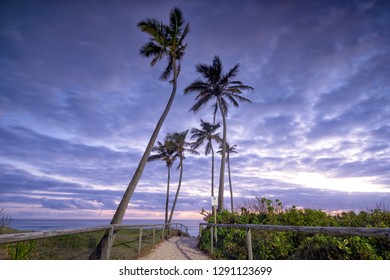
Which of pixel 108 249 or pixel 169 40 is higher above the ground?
pixel 169 40

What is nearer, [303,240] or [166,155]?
[303,240]

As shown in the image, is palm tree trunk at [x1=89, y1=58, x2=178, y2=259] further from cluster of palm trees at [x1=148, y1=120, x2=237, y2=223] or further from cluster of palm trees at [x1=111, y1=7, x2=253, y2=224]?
cluster of palm trees at [x1=148, y1=120, x2=237, y2=223]

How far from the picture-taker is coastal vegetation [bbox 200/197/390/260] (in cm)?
439

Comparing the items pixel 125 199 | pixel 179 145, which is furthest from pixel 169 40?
pixel 179 145

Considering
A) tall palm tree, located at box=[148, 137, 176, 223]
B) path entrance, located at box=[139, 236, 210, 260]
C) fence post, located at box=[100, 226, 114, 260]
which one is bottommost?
path entrance, located at box=[139, 236, 210, 260]

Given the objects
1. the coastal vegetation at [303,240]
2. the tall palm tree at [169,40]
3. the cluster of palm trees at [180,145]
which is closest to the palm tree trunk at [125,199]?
the tall palm tree at [169,40]

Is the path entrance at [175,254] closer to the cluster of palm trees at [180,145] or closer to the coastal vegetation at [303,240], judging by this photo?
the coastal vegetation at [303,240]

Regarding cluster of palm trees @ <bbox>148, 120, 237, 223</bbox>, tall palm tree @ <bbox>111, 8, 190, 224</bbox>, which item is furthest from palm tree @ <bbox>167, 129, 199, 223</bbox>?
tall palm tree @ <bbox>111, 8, 190, 224</bbox>

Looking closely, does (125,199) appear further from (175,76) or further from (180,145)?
(180,145)

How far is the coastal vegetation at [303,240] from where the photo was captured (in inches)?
173

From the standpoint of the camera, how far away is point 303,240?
564 cm

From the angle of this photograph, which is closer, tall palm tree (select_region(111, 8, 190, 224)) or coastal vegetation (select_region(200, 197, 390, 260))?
coastal vegetation (select_region(200, 197, 390, 260))
